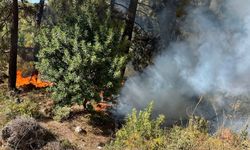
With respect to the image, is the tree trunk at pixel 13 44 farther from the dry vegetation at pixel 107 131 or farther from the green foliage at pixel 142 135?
the green foliage at pixel 142 135

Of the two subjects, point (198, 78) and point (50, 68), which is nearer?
point (50, 68)

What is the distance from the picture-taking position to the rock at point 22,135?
895 cm

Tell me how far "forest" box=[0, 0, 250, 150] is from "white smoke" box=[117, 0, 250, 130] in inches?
1.6

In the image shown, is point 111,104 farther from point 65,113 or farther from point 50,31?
point 50,31

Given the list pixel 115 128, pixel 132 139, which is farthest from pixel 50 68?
pixel 132 139

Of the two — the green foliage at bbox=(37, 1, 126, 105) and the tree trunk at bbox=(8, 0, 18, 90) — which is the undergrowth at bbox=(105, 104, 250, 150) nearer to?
the green foliage at bbox=(37, 1, 126, 105)

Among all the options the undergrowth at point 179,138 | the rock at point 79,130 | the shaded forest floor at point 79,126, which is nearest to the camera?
the undergrowth at point 179,138

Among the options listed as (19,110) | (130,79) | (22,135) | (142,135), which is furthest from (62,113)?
(142,135)

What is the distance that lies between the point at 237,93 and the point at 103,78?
5.01 meters

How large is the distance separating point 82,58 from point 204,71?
17.8 feet

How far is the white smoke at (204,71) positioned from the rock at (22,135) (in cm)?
476

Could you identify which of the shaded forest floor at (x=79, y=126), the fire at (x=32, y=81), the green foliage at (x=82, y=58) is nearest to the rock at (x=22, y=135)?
the shaded forest floor at (x=79, y=126)

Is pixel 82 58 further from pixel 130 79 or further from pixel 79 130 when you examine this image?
pixel 130 79

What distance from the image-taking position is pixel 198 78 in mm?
14922
